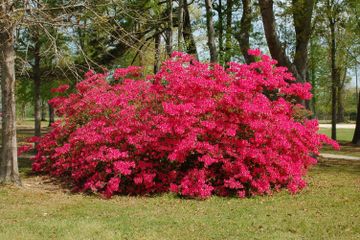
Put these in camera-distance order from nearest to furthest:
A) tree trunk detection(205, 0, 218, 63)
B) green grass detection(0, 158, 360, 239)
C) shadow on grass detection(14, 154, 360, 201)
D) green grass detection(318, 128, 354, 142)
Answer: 1. green grass detection(0, 158, 360, 239)
2. shadow on grass detection(14, 154, 360, 201)
3. tree trunk detection(205, 0, 218, 63)
4. green grass detection(318, 128, 354, 142)

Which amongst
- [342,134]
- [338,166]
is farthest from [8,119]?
[342,134]

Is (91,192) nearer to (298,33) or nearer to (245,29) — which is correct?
(245,29)

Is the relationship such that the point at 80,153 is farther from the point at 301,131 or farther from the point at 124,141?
the point at 301,131

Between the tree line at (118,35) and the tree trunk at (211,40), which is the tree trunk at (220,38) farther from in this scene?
the tree trunk at (211,40)

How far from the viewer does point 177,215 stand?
15.8 feet

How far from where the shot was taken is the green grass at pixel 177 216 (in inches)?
158

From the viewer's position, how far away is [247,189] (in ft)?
20.8

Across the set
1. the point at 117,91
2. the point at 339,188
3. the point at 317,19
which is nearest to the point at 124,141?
the point at 117,91

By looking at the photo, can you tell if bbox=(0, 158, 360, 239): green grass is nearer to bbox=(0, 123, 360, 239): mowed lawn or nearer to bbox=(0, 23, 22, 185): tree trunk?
bbox=(0, 123, 360, 239): mowed lawn

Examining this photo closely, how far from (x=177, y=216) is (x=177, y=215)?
0.06 metres

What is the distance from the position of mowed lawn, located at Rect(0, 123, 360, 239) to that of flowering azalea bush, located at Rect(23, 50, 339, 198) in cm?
39

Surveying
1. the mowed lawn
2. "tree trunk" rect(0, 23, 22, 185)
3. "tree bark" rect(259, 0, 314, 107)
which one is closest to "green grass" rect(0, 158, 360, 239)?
the mowed lawn

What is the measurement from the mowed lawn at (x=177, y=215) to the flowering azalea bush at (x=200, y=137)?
15.4 inches

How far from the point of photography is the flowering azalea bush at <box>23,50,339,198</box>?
5766 mm
